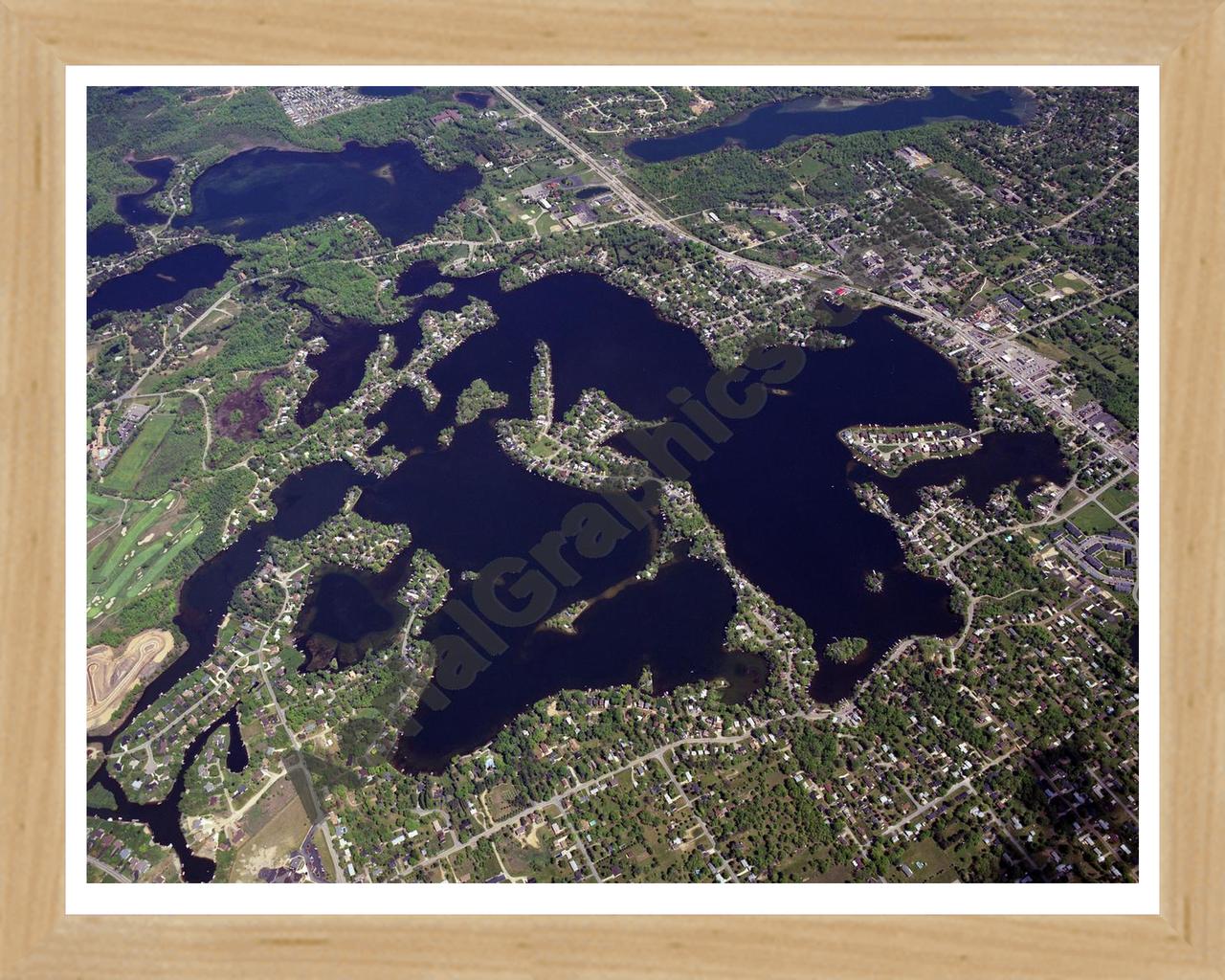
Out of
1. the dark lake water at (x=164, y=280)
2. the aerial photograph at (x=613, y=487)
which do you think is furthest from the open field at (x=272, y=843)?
the dark lake water at (x=164, y=280)

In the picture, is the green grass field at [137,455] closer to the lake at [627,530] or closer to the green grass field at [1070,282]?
the lake at [627,530]

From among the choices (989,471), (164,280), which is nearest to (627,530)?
(989,471)

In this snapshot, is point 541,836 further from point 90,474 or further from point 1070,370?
point 1070,370

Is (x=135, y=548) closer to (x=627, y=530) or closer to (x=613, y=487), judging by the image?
(x=613, y=487)

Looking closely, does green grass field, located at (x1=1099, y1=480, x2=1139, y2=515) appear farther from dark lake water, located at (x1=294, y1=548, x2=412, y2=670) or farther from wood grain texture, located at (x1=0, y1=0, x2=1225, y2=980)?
wood grain texture, located at (x1=0, y1=0, x2=1225, y2=980)
